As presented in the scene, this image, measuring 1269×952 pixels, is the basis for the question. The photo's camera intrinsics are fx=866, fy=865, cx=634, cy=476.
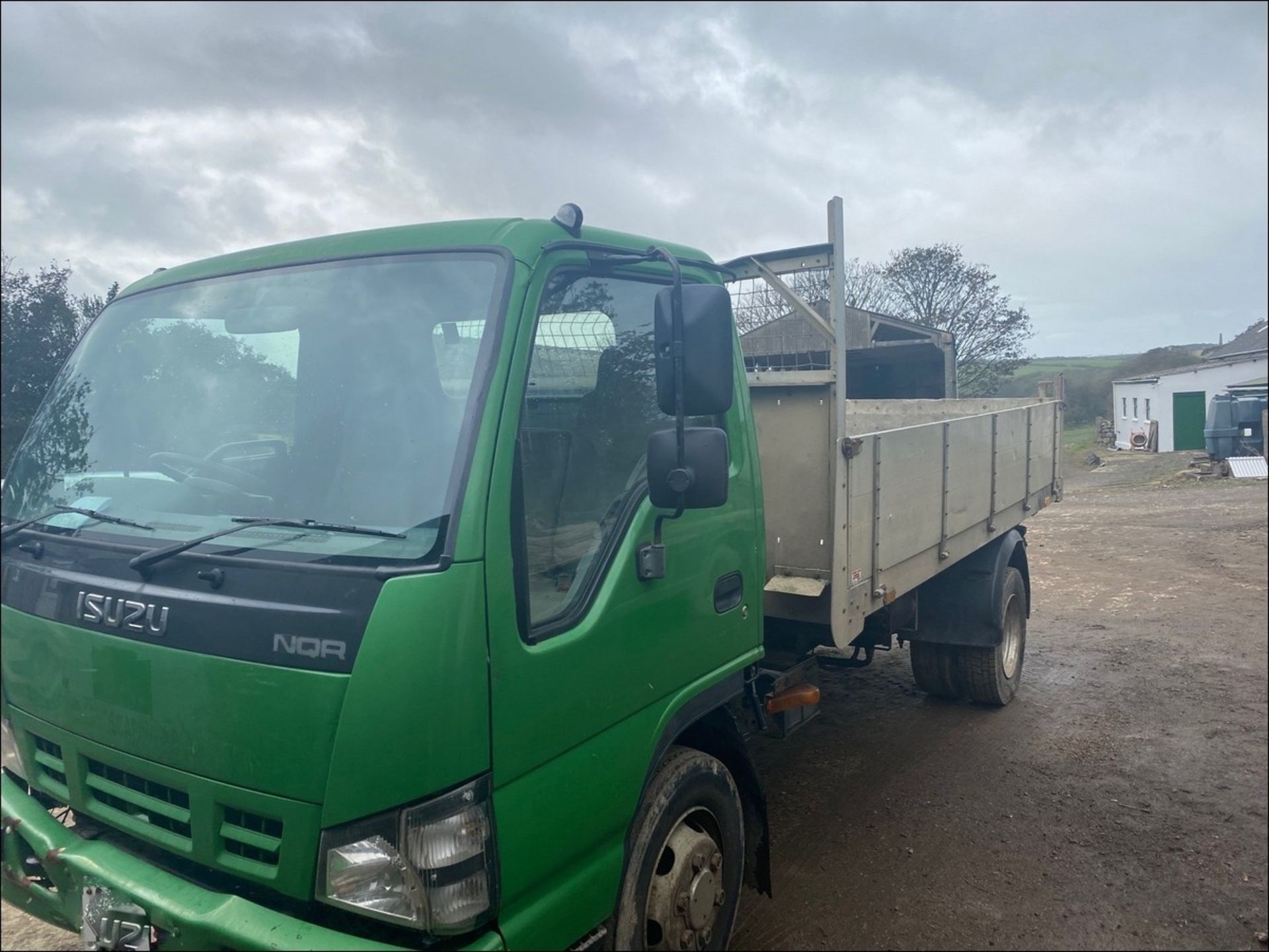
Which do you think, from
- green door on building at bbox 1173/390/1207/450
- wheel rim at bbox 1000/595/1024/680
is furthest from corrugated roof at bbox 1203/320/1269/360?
wheel rim at bbox 1000/595/1024/680

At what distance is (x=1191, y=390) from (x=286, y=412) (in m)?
33.0

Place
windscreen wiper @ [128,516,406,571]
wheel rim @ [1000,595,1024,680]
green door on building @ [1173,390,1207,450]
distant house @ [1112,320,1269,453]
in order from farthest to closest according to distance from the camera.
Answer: green door on building @ [1173,390,1207,450] → distant house @ [1112,320,1269,453] → wheel rim @ [1000,595,1024,680] → windscreen wiper @ [128,516,406,571]

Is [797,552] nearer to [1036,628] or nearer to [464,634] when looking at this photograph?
[464,634]

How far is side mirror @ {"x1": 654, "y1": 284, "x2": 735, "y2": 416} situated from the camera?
2240 millimetres

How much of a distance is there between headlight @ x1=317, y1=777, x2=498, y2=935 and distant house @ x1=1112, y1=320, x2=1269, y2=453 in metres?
31.1

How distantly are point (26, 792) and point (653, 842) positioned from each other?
Result: 183 centimetres

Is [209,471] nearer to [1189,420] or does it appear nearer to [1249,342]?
[1189,420]

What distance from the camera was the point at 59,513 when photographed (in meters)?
2.50

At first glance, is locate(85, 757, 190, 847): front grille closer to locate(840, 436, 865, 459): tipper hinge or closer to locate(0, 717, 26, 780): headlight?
locate(0, 717, 26, 780): headlight

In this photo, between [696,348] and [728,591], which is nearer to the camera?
[696,348]

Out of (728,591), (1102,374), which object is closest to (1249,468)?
(728,591)

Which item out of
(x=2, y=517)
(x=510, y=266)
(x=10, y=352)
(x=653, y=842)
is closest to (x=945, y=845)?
(x=653, y=842)

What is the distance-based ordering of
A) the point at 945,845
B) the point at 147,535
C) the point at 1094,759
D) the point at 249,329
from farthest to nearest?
the point at 1094,759 < the point at 945,845 < the point at 249,329 < the point at 147,535

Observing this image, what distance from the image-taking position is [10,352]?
3.17 meters
